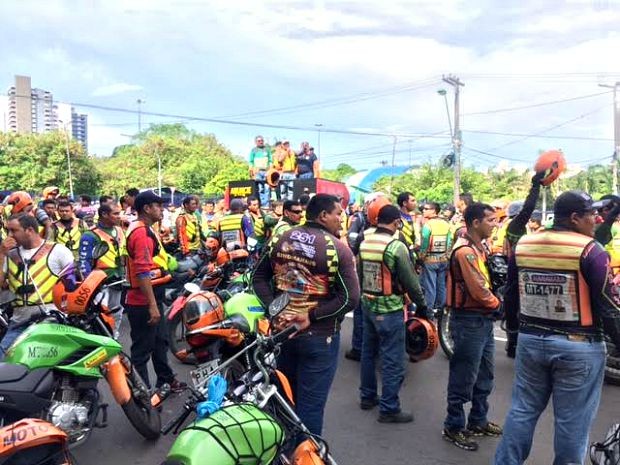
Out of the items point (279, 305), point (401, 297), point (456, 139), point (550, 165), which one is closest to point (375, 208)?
point (401, 297)

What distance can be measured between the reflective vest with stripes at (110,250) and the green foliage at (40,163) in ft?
105

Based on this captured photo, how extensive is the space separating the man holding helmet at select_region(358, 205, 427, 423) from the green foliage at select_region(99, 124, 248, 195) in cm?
3457

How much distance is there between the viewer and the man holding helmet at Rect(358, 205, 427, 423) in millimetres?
4660

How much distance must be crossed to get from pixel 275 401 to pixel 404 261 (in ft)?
7.13

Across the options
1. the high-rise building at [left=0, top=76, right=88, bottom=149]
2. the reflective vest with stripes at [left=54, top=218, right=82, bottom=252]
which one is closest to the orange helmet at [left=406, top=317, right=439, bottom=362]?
the reflective vest with stripes at [left=54, top=218, right=82, bottom=252]

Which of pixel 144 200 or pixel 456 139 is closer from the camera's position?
pixel 144 200

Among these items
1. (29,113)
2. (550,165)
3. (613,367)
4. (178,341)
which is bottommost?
(178,341)

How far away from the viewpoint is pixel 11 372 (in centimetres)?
342

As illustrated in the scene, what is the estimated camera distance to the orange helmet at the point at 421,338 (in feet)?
17.7

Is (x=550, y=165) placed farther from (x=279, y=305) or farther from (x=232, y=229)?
(x=232, y=229)

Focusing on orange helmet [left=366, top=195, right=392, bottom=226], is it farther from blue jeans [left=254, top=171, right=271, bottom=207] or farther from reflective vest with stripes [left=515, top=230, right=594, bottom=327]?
blue jeans [left=254, top=171, right=271, bottom=207]

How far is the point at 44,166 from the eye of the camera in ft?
125

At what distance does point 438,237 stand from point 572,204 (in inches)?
A: 193

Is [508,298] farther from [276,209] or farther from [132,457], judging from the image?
[276,209]
